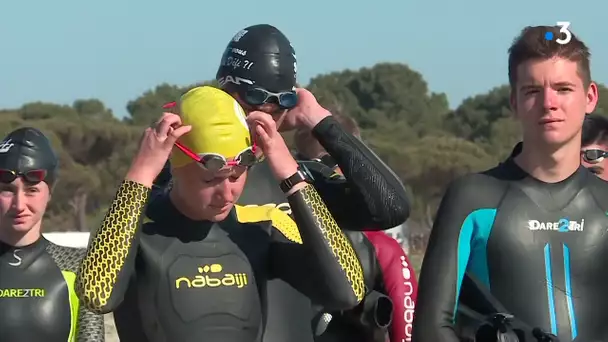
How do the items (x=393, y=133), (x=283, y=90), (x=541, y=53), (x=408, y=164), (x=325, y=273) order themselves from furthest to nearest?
(x=393, y=133)
(x=408, y=164)
(x=283, y=90)
(x=541, y=53)
(x=325, y=273)

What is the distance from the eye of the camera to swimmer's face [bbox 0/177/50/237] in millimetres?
5594

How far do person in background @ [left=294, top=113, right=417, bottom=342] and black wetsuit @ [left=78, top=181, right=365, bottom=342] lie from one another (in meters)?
1.01

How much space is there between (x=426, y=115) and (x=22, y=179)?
68.1 metres

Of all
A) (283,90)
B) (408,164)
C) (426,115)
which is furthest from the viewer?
(426,115)

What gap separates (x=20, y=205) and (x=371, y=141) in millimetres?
48822

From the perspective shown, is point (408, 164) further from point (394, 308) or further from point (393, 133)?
point (394, 308)

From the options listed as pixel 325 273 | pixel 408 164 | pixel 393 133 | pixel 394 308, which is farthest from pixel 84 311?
pixel 393 133

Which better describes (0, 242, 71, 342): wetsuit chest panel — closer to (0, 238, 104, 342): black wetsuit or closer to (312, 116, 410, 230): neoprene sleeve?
(0, 238, 104, 342): black wetsuit

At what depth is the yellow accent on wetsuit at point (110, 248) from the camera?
3738 mm

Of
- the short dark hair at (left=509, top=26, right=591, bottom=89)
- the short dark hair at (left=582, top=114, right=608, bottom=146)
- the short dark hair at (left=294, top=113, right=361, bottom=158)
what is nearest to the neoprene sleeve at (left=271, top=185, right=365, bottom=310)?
the short dark hair at (left=509, top=26, right=591, bottom=89)

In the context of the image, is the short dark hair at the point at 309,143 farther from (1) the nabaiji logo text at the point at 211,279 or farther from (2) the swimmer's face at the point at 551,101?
(1) the nabaiji logo text at the point at 211,279

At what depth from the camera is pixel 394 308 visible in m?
5.81

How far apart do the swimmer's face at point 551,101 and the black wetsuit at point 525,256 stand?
0.72ft

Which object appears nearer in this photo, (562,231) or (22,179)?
(562,231)
